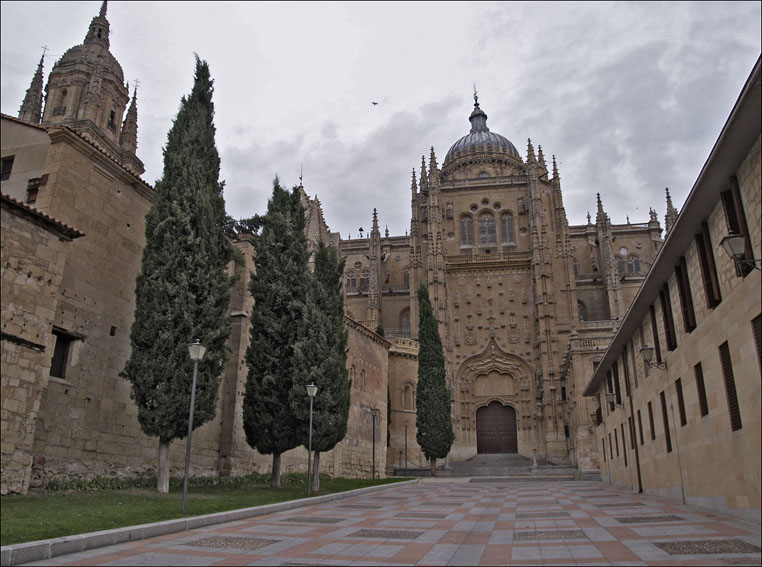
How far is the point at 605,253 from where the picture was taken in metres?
Answer: 48.0

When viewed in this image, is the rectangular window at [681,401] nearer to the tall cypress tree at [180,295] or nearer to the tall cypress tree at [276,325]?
the tall cypress tree at [276,325]

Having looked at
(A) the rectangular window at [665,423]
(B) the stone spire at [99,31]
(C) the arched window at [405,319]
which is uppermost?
(B) the stone spire at [99,31]

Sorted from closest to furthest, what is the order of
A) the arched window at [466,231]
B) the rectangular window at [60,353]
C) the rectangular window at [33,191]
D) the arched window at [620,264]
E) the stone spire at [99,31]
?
the rectangular window at [60,353]
the rectangular window at [33,191]
the stone spire at [99,31]
the arched window at [466,231]
the arched window at [620,264]

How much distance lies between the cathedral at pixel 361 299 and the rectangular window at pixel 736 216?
11.1 metres

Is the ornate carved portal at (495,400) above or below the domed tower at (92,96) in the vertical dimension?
below

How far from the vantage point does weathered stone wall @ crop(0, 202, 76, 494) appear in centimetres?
1080

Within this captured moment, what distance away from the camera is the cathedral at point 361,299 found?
1177cm

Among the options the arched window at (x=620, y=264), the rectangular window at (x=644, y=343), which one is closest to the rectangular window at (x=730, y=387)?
the rectangular window at (x=644, y=343)

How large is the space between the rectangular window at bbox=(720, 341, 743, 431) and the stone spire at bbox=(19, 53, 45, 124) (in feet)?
157

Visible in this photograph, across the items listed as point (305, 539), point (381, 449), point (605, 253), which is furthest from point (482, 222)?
point (305, 539)

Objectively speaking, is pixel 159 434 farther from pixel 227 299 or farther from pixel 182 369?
pixel 227 299

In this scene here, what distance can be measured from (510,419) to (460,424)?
3.87 m

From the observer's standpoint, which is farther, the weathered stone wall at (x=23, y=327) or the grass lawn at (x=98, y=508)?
the weathered stone wall at (x=23, y=327)

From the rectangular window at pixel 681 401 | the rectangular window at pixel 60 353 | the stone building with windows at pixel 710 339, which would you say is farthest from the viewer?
the rectangular window at pixel 60 353
